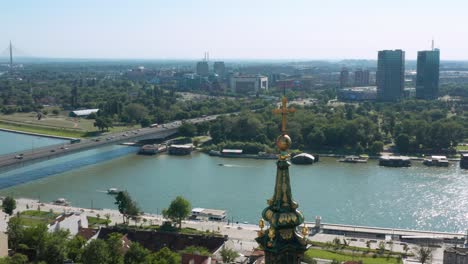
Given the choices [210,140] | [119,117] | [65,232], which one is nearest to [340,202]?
[65,232]

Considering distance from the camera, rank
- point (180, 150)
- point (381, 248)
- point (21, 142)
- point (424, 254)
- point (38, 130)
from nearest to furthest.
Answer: point (424, 254), point (381, 248), point (180, 150), point (21, 142), point (38, 130)

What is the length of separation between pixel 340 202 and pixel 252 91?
27.4 meters

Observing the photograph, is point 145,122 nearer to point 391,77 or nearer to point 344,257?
point 344,257

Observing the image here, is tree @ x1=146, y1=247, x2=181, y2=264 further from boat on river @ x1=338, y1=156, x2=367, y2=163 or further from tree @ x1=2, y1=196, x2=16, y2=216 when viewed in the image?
boat on river @ x1=338, y1=156, x2=367, y2=163

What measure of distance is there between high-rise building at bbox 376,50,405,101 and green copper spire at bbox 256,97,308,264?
33.2 m

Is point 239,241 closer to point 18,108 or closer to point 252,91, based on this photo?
point 18,108

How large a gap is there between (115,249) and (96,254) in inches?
14.4

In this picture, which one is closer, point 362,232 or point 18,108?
point 362,232

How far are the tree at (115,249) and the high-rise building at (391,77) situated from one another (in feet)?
94.0

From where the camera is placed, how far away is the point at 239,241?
9.86 meters

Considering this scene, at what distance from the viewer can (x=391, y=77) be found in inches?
1374

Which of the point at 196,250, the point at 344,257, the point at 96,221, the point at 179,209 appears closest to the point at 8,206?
the point at 96,221

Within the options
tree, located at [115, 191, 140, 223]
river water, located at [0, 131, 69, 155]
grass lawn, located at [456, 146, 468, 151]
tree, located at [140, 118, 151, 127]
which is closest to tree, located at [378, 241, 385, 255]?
tree, located at [115, 191, 140, 223]

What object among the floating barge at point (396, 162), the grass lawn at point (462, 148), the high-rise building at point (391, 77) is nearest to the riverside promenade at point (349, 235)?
the floating barge at point (396, 162)
